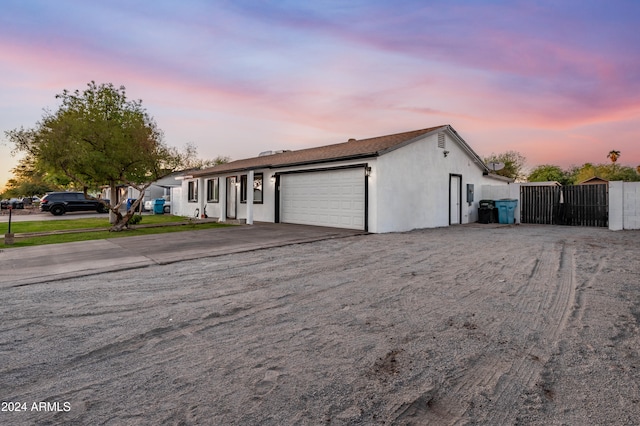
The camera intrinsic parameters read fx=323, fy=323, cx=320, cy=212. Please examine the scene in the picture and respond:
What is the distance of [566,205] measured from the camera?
1569 centimetres

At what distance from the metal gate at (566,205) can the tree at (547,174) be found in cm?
3948

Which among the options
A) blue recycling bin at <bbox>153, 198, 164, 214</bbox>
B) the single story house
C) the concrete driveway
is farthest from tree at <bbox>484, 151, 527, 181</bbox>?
the concrete driveway

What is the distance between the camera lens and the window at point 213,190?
1980 centimetres

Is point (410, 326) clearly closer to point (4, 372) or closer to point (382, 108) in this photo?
point (4, 372)

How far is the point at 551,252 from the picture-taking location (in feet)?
26.2

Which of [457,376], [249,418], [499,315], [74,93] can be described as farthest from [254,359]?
[74,93]

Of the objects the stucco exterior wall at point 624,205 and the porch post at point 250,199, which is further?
the porch post at point 250,199

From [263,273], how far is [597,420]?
4776mm

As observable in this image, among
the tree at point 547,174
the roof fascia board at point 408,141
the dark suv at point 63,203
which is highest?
the tree at point 547,174

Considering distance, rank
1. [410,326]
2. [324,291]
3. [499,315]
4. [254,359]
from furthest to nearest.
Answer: [324,291]
[499,315]
[410,326]
[254,359]

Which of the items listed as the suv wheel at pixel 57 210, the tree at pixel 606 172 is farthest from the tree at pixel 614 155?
the suv wheel at pixel 57 210

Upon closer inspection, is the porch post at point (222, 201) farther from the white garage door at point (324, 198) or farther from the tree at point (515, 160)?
the tree at point (515, 160)

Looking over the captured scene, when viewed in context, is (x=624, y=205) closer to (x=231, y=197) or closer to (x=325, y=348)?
(x=325, y=348)

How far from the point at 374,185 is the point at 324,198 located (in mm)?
2852
